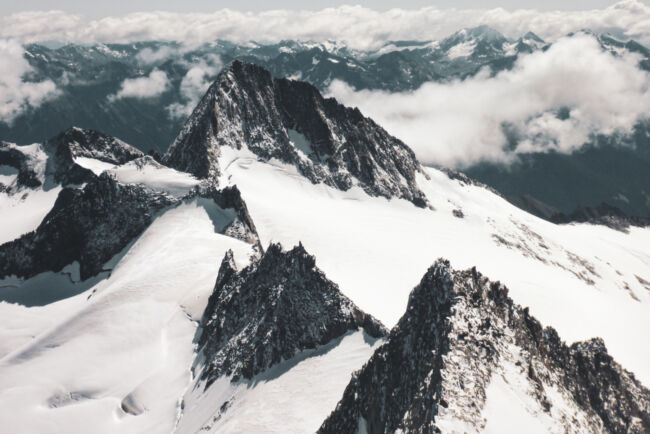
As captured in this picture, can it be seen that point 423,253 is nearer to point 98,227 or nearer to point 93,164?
point 98,227

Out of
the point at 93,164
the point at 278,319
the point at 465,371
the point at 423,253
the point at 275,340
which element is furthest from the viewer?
the point at 93,164

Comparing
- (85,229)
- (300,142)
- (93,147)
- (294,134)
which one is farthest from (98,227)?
(93,147)

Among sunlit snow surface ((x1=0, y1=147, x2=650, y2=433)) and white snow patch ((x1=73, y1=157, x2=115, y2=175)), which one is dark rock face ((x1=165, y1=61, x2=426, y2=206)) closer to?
sunlit snow surface ((x1=0, y1=147, x2=650, y2=433))

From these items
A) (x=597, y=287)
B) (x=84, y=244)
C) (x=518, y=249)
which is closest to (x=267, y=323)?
(x=84, y=244)

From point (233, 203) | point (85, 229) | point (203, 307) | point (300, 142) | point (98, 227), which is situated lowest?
point (203, 307)

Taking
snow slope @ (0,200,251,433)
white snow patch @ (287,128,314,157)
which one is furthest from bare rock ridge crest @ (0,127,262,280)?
white snow patch @ (287,128,314,157)

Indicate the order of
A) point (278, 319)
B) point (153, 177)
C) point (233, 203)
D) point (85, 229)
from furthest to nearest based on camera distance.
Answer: point (153, 177), point (233, 203), point (85, 229), point (278, 319)
